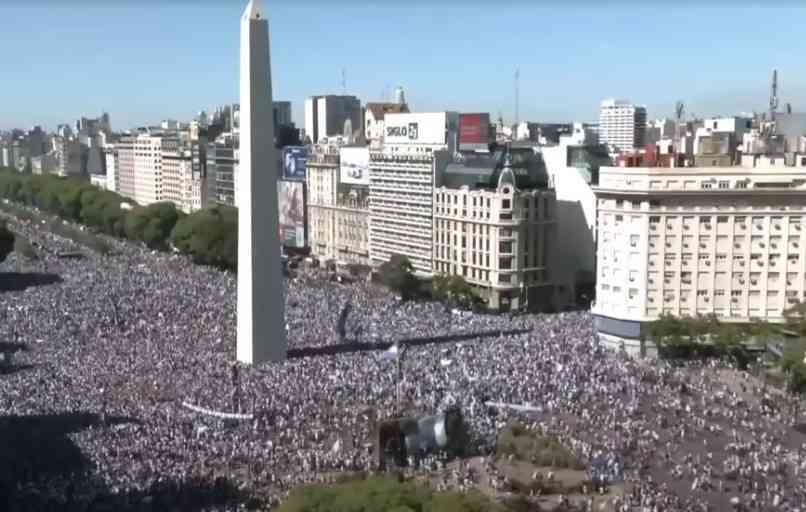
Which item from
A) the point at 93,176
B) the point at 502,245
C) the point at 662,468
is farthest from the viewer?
the point at 93,176

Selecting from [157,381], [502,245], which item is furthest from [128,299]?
[502,245]

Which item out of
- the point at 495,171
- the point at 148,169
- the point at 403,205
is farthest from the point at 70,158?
the point at 495,171

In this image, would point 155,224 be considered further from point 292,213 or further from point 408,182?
point 408,182

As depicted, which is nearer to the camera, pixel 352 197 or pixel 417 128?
pixel 417 128

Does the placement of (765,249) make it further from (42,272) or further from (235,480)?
(42,272)

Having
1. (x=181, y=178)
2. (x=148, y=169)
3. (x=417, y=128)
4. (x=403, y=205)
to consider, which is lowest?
(x=181, y=178)

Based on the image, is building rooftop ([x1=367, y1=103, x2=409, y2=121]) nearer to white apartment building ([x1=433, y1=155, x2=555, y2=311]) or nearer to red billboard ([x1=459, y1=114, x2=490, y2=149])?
red billboard ([x1=459, y1=114, x2=490, y2=149])
